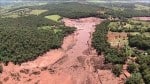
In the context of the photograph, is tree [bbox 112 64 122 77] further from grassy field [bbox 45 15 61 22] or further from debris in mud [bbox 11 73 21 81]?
grassy field [bbox 45 15 61 22]

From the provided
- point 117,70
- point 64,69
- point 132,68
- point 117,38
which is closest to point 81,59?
point 64,69

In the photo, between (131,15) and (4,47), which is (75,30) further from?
(131,15)

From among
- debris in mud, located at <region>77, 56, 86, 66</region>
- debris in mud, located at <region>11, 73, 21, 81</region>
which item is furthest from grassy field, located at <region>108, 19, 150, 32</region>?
debris in mud, located at <region>11, 73, 21, 81</region>

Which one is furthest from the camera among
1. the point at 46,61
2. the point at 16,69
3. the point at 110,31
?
the point at 110,31

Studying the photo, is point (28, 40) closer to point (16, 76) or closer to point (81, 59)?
point (81, 59)

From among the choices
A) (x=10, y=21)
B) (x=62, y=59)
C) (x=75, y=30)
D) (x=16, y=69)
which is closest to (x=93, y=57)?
(x=62, y=59)
